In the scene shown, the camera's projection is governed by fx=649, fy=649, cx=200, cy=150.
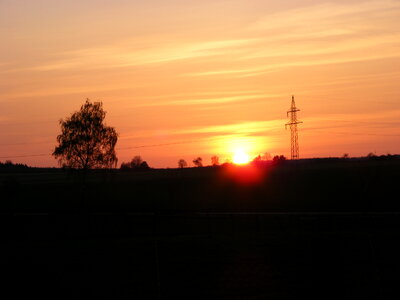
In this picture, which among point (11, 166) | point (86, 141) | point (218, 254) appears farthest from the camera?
point (11, 166)

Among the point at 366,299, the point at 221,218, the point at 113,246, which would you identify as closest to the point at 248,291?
the point at 366,299

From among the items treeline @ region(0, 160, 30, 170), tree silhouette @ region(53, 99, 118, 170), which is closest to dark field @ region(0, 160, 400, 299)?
tree silhouette @ region(53, 99, 118, 170)

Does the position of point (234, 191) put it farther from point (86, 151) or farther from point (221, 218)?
point (221, 218)

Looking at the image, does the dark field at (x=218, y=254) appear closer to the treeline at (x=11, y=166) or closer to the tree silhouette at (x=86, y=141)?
the tree silhouette at (x=86, y=141)

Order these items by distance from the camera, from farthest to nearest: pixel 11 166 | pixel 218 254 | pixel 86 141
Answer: pixel 11 166 → pixel 86 141 → pixel 218 254

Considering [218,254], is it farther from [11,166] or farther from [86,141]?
[11,166]

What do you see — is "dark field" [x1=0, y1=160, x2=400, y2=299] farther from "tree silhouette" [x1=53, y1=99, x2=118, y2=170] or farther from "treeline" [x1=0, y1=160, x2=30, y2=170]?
"treeline" [x1=0, y1=160, x2=30, y2=170]

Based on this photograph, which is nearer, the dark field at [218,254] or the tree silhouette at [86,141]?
the dark field at [218,254]

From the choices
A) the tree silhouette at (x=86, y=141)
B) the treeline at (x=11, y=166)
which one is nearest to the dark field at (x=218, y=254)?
the tree silhouette at (x=86, y=141)

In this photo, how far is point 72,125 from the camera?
75438 millimetres

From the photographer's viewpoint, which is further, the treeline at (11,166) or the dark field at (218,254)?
the treeline at (11,166)

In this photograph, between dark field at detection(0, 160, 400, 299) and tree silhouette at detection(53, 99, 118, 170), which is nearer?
dark field at detection(0, 160, 400, 299)

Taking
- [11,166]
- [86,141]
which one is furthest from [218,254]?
[11,166]

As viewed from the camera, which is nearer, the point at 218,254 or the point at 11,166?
the point at 218,254
